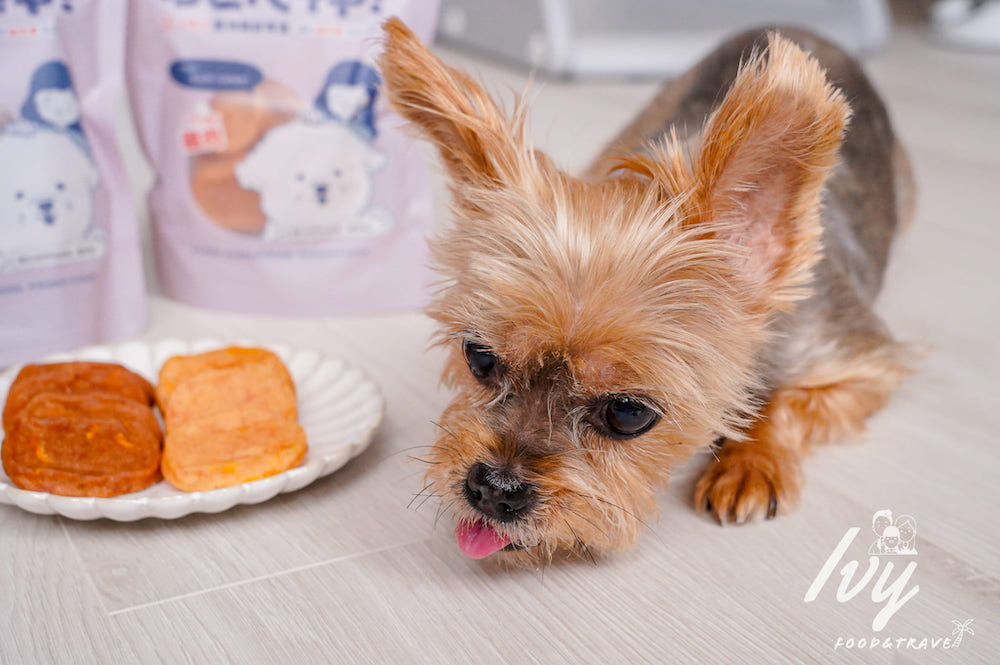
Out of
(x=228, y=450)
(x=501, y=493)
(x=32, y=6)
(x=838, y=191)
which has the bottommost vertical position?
(x=228, y=450)

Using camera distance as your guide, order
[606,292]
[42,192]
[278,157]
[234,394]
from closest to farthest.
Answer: [606,292] < [234,394] < [42,192] < [278,157]

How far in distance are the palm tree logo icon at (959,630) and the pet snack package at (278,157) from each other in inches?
55.1

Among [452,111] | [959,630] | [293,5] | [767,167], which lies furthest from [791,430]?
[293,5]

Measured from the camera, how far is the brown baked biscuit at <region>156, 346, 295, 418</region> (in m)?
1.71

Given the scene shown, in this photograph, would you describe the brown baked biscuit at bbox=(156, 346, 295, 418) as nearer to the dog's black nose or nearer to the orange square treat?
the orange square treat

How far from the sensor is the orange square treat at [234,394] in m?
1.63

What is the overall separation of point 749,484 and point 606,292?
Answer: 0.51m

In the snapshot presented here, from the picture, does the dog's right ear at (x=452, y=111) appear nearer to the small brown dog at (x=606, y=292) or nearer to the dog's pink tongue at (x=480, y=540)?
the small brown dog at (x=606, y=292)

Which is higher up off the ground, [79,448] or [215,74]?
[215,74]

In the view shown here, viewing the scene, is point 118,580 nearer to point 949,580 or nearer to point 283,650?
point 283,650

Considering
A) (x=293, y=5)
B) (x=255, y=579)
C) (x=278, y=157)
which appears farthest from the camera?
(x=278, y=157)

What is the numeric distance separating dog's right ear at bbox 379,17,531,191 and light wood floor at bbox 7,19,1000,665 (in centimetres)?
14

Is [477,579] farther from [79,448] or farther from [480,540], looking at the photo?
[79,448]

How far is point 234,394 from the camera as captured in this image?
167cm
